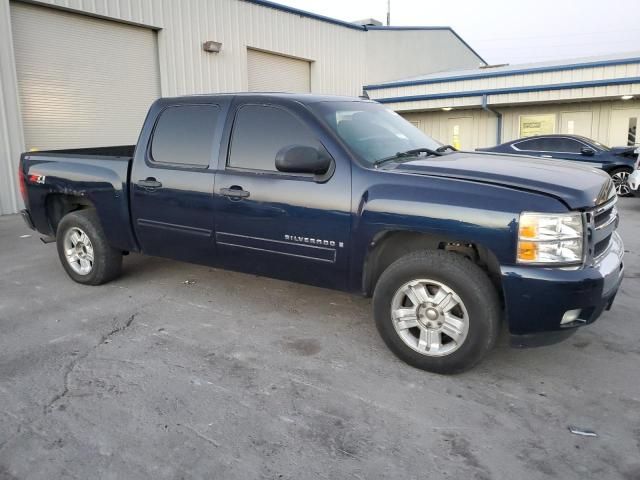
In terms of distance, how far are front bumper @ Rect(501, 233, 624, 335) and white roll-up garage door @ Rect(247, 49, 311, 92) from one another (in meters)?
13.4

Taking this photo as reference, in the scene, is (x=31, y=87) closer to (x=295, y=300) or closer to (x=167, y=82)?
(x=167, y=82)

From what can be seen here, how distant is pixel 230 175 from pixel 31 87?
883cm

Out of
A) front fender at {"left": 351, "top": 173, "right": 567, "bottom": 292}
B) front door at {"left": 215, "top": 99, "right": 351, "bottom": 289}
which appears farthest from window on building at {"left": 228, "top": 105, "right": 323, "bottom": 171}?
front fender at {"left": 351, "top": 173, "right": 567, "bottom": 292}

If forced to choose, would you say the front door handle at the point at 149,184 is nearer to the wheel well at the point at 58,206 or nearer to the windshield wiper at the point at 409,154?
the wheel well at the point at 58,206

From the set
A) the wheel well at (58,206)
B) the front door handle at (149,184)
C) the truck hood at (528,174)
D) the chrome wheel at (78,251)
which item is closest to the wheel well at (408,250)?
the truck hood at (528,174)

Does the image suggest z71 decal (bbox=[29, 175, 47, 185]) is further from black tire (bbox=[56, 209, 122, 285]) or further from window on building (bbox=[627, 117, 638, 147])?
window on building (bbox=[627, 117, 638, 147])

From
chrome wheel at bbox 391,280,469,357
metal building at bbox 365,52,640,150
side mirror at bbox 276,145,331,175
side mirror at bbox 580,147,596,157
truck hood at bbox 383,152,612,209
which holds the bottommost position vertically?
chrome wheel at bbox 391,280,469,357

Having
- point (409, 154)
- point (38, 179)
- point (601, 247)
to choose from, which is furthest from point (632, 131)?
point (38, 179)

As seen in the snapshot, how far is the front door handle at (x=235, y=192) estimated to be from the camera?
420 centimetres

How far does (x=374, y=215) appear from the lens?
143 inches

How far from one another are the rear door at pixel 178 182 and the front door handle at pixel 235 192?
18cm

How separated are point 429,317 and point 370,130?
1612mm

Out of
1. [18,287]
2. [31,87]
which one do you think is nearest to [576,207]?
[18,287]

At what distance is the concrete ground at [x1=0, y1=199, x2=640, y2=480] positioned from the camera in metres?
2.62
